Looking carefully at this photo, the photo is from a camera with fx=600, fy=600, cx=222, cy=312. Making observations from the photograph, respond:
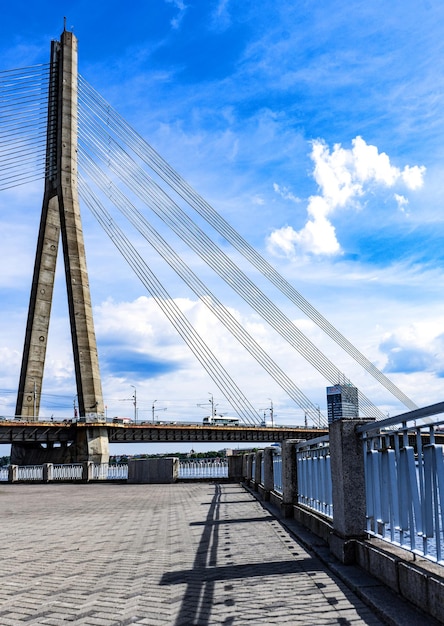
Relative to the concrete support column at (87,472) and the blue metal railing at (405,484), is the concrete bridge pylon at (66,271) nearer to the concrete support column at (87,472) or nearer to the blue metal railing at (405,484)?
the concrete support column at (87,472)

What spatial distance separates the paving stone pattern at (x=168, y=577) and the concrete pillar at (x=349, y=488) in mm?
377

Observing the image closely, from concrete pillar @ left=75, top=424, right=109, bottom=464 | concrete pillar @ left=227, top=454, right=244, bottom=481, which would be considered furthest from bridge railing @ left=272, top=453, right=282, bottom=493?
concrete pillar @ left=75, top=424, right=109, bottom=464

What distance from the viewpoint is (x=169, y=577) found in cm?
587

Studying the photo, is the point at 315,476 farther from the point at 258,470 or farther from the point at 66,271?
the point at 66,271

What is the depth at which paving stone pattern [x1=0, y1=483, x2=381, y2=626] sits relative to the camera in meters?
4.53

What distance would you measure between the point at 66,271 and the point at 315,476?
36046 mm

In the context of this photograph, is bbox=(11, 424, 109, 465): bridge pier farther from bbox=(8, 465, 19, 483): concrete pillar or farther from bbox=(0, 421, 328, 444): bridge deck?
bbox=(8, 465, 19, 483): concrete pillar

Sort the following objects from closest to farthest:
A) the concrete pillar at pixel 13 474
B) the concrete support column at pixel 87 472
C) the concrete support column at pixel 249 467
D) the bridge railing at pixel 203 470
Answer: the concrete support column at pixel 249 467 → the bridge railing at pixel 203 470 → the concrete support column at pixel 87 472 → the concrete pillar at pixel 13 474

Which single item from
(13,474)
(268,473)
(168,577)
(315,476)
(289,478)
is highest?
(315,476)

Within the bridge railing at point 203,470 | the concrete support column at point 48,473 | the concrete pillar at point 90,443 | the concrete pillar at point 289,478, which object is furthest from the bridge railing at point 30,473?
the concrete pillar at point 289,478

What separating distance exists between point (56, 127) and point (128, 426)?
3000 centimetres

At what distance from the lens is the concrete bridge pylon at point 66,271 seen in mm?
Result: 41812

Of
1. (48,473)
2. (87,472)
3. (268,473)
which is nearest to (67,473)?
(48,473)

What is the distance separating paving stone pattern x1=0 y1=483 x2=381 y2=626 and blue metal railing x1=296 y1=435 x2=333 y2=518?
60 cm
